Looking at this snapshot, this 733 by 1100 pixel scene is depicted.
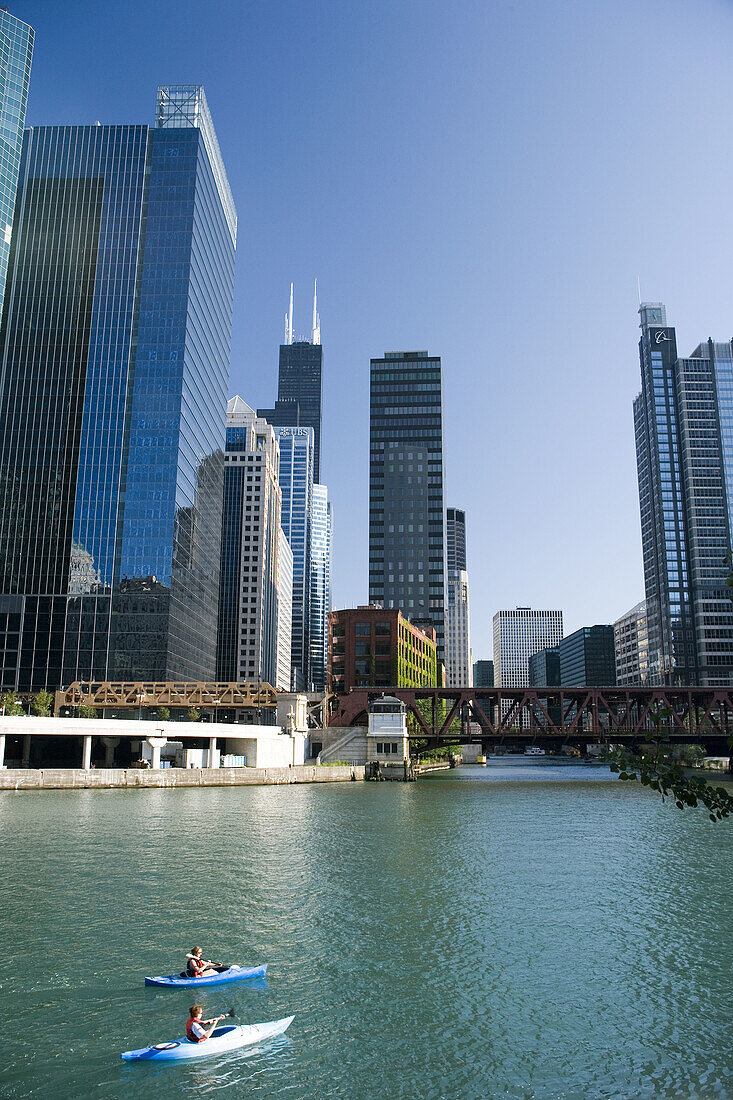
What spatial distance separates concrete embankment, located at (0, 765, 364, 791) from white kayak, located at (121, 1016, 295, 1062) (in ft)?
227

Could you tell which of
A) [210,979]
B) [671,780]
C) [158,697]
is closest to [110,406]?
[158,697]

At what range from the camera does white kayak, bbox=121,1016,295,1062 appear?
19.9 m

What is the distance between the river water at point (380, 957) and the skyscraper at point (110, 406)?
3595 inches

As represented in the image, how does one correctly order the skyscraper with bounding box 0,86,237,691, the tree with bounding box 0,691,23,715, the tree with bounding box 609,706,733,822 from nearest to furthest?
the tree with bounding box 609,706,733,822
the tree with bounding box 0,691,23,715
the skyscraper with bounding box 0,86,237,691

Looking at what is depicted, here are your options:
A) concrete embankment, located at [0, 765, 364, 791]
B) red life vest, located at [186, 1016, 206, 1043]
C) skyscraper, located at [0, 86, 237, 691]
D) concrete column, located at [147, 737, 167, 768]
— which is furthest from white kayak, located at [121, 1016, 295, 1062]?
skyscraper, located at [0, 86, 237, 691]

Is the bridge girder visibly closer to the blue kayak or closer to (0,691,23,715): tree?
(0,691,23,715): tree

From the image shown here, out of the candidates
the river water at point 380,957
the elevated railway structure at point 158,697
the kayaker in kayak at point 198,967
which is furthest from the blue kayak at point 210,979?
the elevated railway structure at point 158,697

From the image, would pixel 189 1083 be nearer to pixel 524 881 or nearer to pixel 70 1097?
pixel 70 1097

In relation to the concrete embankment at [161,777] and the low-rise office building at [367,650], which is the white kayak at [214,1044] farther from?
the low-rise office building at [367,650]

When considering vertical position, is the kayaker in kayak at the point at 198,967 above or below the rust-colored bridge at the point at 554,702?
below

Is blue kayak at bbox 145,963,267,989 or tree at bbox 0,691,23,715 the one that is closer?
blue kayak at bbox 145,963,267,989

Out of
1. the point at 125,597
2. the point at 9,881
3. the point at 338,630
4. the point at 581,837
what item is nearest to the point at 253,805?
the point at 581,837

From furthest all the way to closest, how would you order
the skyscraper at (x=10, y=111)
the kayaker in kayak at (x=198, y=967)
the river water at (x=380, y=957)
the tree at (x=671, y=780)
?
the skyscraper at (x=10, y=111) → the kayaker in kayak at (x=198, y=967) → the river water at (x=380, y=957) → the tree at (x=671, y=780)

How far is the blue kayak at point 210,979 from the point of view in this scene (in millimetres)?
24219
